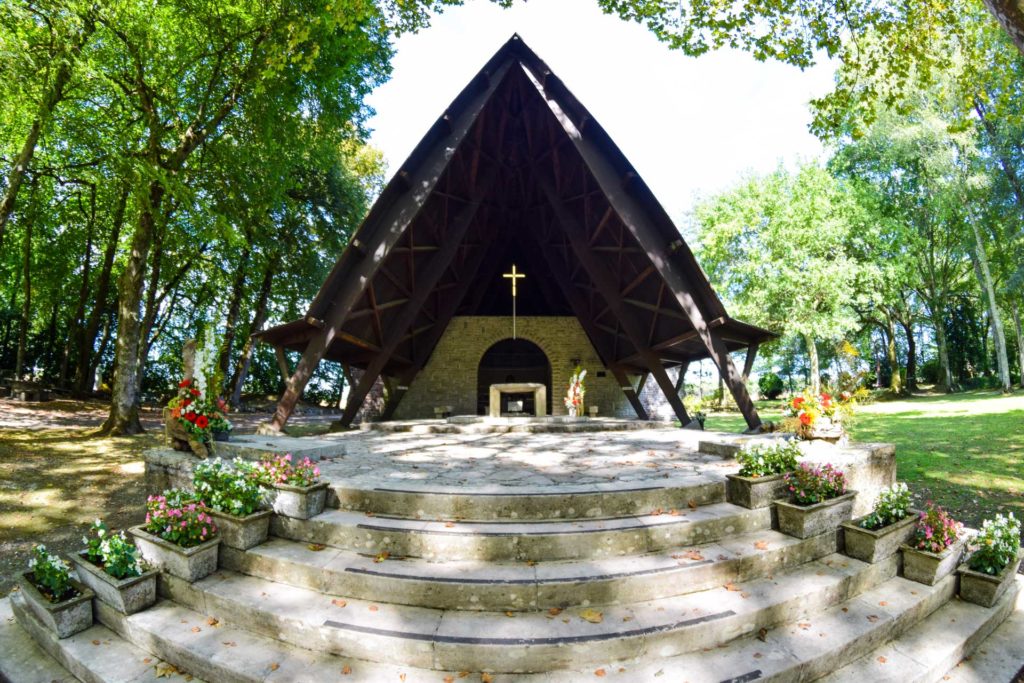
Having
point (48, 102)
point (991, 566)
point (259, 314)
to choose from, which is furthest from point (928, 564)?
point (259, 314)

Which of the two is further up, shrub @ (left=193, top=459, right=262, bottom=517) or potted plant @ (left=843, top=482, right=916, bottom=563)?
shrub @ (left=193, top=459, right=262, bottom=517)

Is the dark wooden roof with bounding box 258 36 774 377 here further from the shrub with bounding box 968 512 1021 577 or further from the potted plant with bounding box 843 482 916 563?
the shrub with bounding box 968 512 1021 577

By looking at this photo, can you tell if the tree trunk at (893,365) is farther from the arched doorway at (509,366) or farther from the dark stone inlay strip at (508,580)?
the dark stone inlay strip at (508,580)

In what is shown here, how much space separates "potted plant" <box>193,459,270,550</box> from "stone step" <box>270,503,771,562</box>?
0.68 ft

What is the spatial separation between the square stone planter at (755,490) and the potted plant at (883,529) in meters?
0.59

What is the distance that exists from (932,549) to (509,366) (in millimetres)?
12301

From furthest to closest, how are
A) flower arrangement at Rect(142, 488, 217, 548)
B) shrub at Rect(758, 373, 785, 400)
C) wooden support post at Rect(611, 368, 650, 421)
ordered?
shrub at Rect(758, 373, 785, 400)
wooden support post at Rect(611, 368, 650, 421)
flower arrangement at Rect(142, 488, 217, 548)

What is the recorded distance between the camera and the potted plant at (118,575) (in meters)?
3.77

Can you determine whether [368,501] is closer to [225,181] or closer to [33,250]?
[225,181]

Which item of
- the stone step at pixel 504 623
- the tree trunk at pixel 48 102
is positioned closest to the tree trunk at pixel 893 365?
the stone step at pixel 504 623

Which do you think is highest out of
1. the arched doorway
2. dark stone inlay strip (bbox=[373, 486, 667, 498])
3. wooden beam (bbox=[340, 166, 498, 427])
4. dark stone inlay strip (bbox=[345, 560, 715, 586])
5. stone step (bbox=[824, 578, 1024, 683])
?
wooden beam (bbox=[340, 166, 498, 427])

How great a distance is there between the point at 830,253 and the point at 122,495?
2758cm

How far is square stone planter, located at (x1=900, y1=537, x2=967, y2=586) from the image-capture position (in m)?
4.30

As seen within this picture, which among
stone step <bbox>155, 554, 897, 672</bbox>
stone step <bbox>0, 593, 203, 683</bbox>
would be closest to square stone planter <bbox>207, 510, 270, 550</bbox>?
stone step <bbox>155, 554, 897, 672</bbox>
